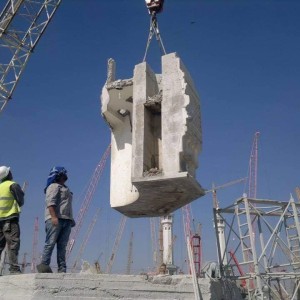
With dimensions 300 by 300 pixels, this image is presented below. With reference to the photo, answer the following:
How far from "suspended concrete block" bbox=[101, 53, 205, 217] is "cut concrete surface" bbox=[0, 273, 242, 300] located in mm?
1600

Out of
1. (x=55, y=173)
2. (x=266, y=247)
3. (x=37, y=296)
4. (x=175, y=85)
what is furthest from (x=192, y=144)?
(x=266, y=247)

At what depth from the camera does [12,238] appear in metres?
5.98

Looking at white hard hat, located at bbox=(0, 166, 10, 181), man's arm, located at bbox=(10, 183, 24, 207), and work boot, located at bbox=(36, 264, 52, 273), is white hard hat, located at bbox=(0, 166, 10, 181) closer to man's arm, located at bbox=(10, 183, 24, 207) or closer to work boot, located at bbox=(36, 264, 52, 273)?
man's arm, located at bbox=(10, 183, 24, 207)

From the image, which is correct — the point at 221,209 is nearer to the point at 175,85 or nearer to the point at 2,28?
the point at 175,85

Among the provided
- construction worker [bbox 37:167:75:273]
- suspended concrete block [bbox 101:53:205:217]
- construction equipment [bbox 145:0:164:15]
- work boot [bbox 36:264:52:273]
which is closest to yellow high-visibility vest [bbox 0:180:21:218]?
construction worker [bbox 37:167:75:273]

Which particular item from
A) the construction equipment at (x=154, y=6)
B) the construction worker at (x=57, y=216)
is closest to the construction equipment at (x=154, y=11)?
the construction equipment at (x=154, y=6)

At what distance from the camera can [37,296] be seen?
4.96 m

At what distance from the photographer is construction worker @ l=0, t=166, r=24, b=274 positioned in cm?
590

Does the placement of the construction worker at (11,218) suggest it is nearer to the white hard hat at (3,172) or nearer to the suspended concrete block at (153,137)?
the white hard hat at (3,172)

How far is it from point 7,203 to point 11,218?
0.83 ft

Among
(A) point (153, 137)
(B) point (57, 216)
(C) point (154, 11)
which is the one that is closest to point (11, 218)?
(B) point (57, 216)

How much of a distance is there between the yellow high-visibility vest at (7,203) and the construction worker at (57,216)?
1.65 feet

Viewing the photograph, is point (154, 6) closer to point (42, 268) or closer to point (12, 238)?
point (12, 238)

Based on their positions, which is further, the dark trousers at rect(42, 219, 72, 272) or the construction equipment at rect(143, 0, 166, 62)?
the construction equipment at rect(143, 0, 166, 62)
